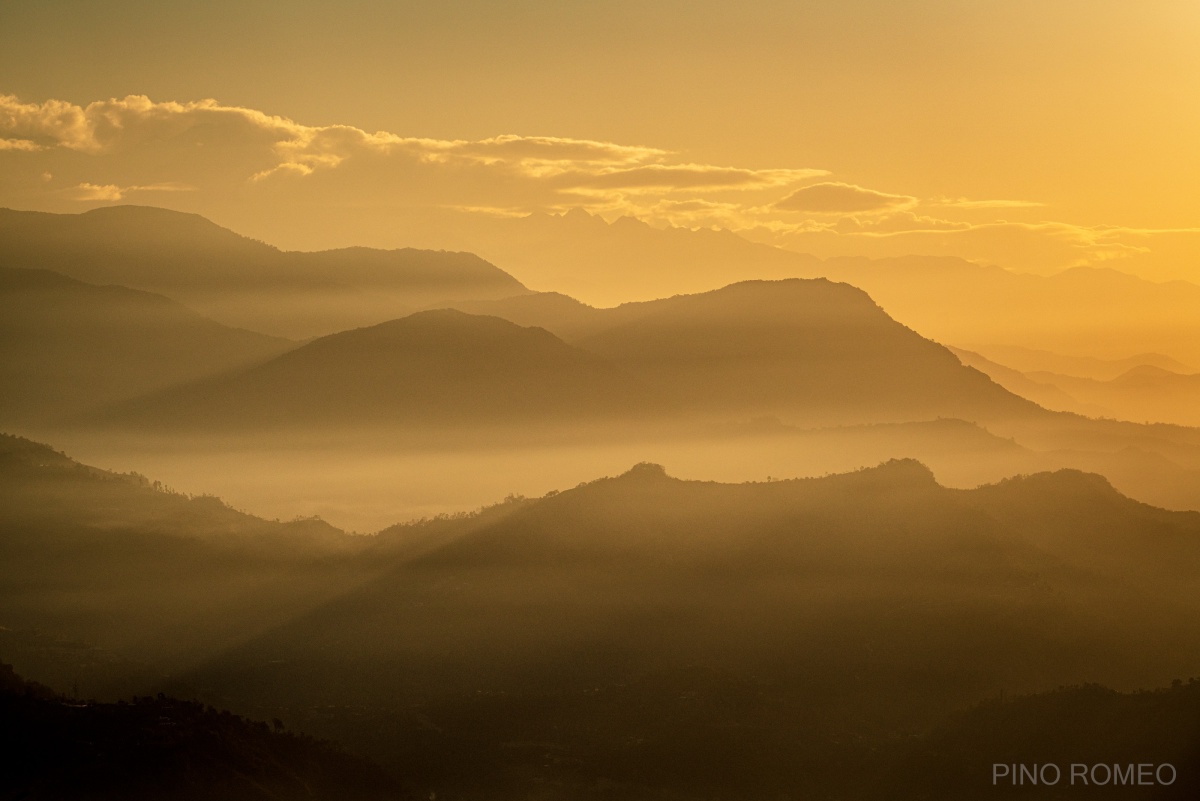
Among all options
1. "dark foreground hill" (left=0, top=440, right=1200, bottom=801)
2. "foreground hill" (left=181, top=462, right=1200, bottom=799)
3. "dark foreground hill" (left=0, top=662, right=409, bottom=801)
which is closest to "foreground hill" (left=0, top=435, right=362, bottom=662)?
"dark foreground hill" (left=0, top=440, right=1200, bottom=801)

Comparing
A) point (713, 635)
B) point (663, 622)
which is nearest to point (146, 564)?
point (663, 622)

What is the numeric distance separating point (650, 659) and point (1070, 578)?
44.2 meters

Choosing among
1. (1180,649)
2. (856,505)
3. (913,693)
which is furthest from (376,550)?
(1180,649)

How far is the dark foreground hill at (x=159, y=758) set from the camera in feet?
213

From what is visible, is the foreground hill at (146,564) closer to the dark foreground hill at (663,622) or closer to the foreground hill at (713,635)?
the dark foreground hill at (663,622)

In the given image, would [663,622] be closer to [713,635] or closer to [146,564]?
[713,635]

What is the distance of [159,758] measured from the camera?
66.8m

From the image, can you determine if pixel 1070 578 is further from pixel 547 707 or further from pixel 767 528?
pixel 547 707

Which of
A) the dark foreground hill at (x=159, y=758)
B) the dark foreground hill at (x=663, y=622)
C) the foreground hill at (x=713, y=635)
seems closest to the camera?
the dark foreground hill at (x=159, y=758)

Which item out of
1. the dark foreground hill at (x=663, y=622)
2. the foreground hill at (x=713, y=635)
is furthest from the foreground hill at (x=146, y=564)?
the foreground hill at (x=713, y=635)

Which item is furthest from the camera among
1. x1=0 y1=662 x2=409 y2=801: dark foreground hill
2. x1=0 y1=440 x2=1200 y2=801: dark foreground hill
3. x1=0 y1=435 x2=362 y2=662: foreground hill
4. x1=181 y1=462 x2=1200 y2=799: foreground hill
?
x1=0 y1=435 x2=362 y2=662: foreground hill

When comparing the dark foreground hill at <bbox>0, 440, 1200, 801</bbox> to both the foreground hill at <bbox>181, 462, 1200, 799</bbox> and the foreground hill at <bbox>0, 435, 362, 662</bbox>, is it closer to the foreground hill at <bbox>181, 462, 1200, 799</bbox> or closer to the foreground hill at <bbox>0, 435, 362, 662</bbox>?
the foreground hill at <bbox>181, 462, 1200, 799</bbox>

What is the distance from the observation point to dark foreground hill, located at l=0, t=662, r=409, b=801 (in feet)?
213

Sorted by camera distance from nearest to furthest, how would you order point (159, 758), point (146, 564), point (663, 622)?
point (159, 758) < point (663, 622) < point (146, 564)
